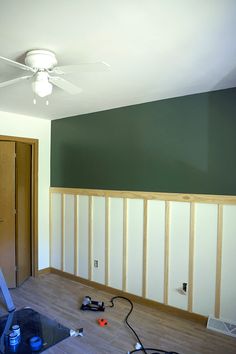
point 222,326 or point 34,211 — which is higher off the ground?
point 34,211

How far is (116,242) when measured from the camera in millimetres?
3625

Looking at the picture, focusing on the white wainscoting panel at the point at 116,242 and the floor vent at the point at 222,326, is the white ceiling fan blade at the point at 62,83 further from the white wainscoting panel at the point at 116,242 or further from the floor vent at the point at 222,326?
the floor vent at the point at 222,326

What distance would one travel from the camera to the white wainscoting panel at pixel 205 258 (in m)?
2.85

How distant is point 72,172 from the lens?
13.7ft

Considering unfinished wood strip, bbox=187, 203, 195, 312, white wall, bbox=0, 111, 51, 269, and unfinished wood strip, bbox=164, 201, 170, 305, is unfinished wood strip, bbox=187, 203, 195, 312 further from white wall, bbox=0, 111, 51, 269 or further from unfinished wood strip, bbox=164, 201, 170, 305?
white wall, bbox=0, 111, 51, 269

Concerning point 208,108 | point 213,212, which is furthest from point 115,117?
point 213,212

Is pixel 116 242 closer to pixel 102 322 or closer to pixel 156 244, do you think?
pixel 156 244

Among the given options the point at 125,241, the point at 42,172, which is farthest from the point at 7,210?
the point at 125,241

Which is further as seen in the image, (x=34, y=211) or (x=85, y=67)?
(x=34, y=211)

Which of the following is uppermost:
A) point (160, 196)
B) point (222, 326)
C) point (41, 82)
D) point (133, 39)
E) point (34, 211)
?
point (133, 39)

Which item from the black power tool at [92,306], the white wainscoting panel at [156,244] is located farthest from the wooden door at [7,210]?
the black power tool at [92,306]

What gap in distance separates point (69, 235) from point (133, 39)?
3.13 m

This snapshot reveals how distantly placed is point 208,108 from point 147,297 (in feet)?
7.65

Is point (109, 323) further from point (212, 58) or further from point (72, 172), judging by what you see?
point (212, 58)
